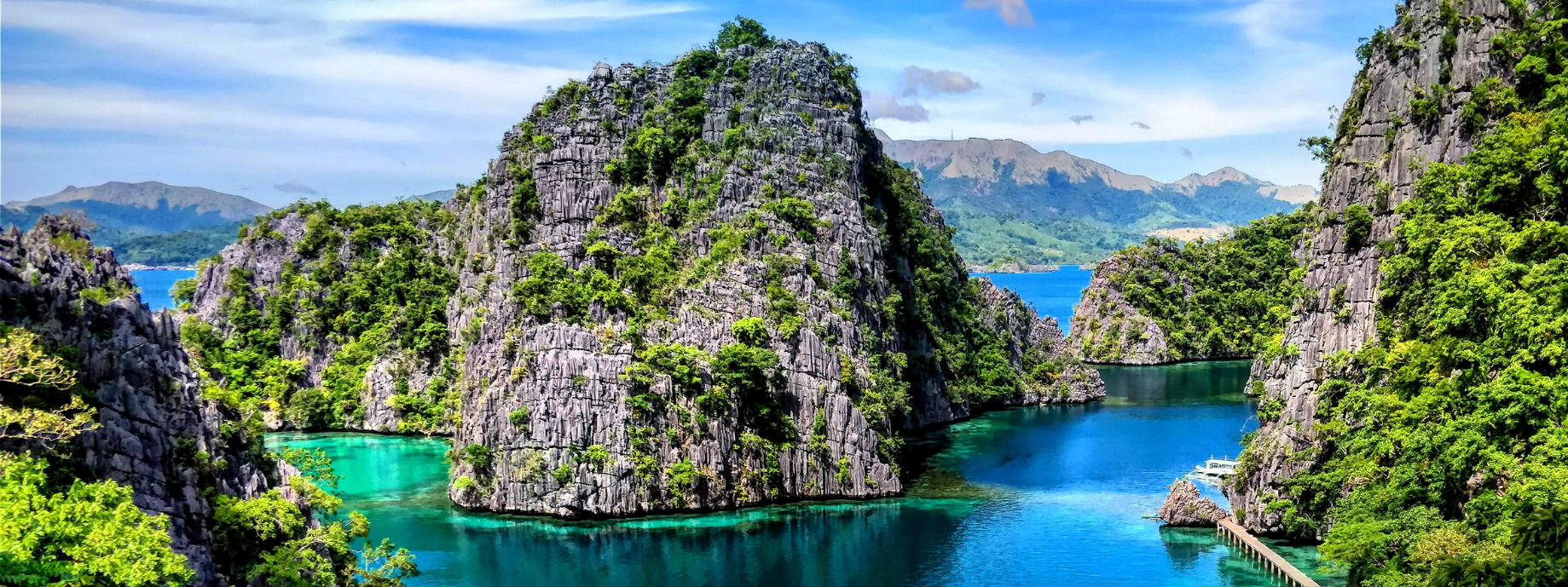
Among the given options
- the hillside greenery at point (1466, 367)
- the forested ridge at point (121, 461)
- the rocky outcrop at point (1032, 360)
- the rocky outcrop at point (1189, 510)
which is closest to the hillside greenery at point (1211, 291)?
the rocky outcrop at point (1032, 360)

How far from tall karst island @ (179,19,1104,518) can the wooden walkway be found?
1970 cm

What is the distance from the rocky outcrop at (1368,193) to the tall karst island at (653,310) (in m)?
22.6

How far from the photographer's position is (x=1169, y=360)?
147 metres

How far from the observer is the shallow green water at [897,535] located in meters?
54.6

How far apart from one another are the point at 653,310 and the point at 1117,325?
91.3 meters

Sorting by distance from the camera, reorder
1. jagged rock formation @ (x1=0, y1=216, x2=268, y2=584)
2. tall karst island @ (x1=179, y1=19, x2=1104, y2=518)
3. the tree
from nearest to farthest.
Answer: the tree → jagged rock formation @ (x1=0, y1=216, x2=268, y2=584) → tall karst island @ (x1=179, y1=19, x2=1104, y2=518)

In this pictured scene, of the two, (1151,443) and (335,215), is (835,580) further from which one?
(335,215)

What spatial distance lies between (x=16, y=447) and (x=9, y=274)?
6.05 meters

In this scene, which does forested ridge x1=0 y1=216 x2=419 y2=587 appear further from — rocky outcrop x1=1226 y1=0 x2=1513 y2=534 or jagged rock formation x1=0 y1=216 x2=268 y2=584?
rocky outcrop x1=1226 y1=0 x2=1513 y2=534

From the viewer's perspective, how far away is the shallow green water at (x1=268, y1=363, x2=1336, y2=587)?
54594 mm

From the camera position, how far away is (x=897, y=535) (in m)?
61.7

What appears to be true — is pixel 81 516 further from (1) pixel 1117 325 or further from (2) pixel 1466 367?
(1) pixel 1117 325

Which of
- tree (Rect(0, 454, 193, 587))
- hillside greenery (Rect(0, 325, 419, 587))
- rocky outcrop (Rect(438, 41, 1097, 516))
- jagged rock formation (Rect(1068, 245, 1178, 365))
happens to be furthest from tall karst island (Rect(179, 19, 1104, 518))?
jagged rock formation (Rect(1068, 245, 1178, 365))

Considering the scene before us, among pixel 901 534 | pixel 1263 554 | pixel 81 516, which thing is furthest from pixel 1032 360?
pixel 81 516
